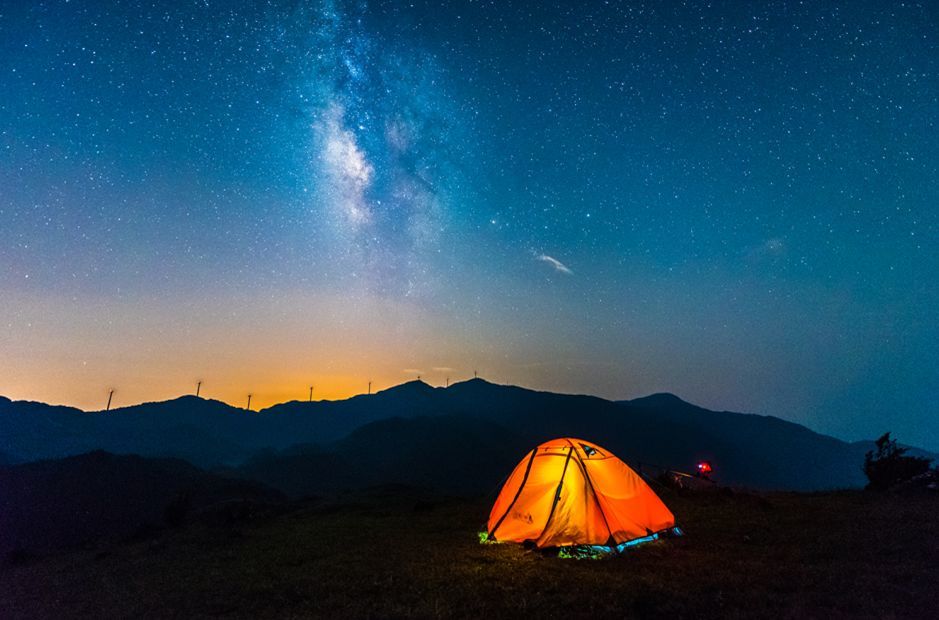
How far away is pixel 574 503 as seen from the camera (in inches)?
437

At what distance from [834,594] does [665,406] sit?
677ft

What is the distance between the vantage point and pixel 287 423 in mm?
161625

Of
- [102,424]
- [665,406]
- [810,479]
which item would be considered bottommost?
[810,479]

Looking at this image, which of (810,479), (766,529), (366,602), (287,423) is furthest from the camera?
(287,423)

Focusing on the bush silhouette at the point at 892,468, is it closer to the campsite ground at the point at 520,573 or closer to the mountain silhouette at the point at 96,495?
the campsite ground at the point at 520,573

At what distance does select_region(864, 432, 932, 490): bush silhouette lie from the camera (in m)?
18.2

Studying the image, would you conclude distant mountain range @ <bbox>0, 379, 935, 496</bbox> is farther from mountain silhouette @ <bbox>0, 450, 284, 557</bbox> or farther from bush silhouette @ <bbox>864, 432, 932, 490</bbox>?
bush silhouette @ <bbox>864, 432, 932, 490</bbox>

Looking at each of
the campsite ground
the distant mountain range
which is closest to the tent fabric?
the campsite ground

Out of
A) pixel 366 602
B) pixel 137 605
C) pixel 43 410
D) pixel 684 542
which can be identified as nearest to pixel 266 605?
pixel 366 602

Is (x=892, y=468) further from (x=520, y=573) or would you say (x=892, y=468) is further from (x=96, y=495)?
(x=96, y=495)

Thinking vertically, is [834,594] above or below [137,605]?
above

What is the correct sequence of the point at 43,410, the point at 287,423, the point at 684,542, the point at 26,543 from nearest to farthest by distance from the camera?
the point at 684,542
the point at 26,543
the point at 43,410
the point at 287,423

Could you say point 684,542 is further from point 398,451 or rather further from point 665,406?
point 665,406

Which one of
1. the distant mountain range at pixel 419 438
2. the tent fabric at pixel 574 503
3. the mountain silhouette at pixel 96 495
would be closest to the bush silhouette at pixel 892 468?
the tent fabric at pixel 574 503
